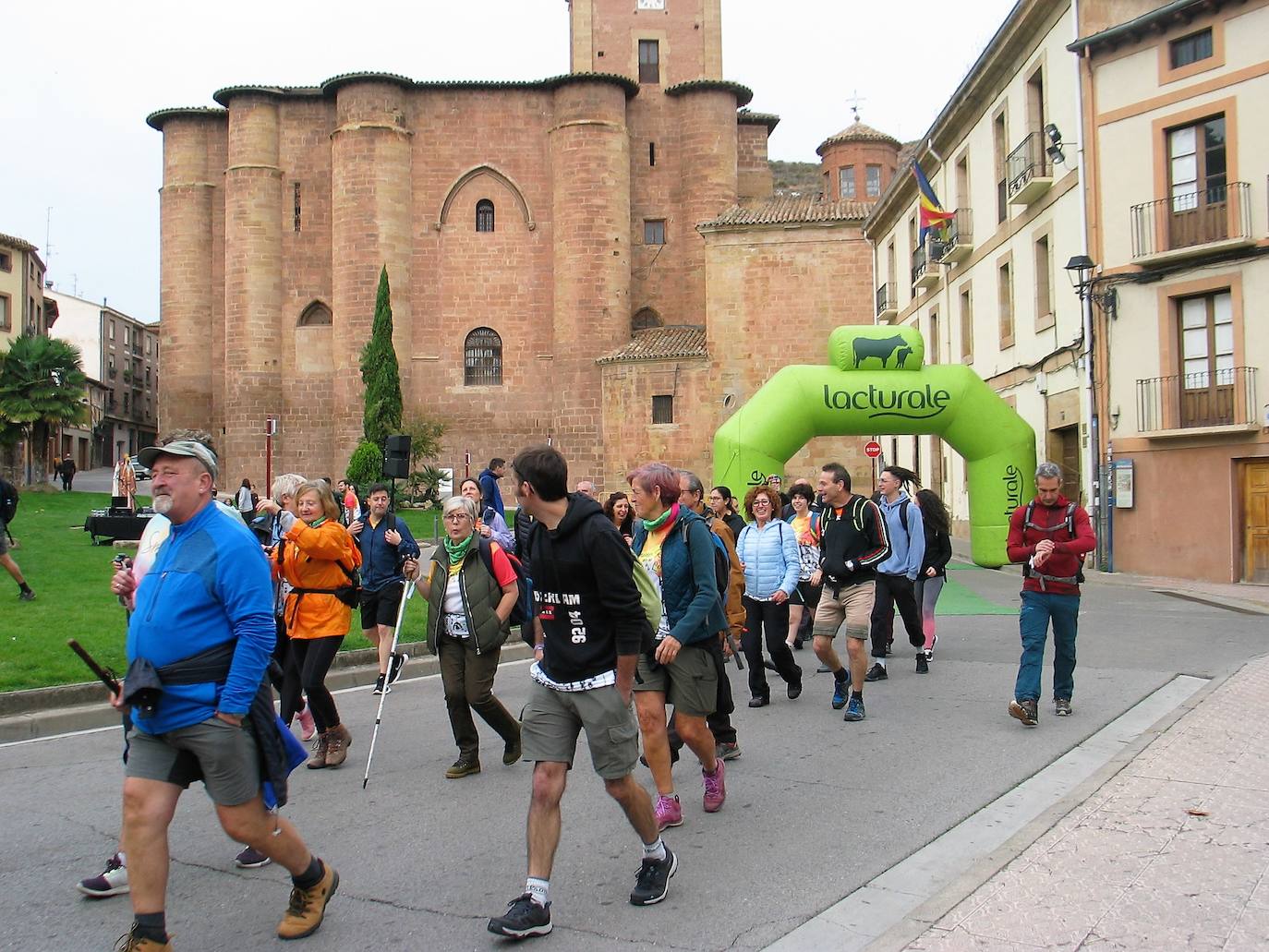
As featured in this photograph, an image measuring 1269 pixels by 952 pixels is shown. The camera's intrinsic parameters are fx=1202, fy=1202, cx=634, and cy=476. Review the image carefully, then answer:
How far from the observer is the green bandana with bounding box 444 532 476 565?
7043mm

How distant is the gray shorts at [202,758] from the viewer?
13.2ft

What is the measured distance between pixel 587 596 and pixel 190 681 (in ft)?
4.70

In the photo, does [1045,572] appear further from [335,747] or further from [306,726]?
[306,726]

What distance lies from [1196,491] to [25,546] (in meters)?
20.0

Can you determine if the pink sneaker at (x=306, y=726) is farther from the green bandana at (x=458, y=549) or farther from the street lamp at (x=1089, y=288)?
the street lamp at (x=1089, y=288)

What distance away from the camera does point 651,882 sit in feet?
15.3

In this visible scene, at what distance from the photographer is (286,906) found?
4.69m

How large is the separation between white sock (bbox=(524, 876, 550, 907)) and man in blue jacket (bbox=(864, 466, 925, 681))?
606cm

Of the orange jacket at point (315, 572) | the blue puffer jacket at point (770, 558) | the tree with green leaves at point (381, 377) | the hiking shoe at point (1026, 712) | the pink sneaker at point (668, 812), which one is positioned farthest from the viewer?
the tree with green leaves at point (381, 377)

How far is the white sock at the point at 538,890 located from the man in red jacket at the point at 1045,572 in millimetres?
4484

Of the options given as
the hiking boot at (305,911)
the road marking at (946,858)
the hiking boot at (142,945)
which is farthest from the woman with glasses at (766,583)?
the hiking boot at (142,945)

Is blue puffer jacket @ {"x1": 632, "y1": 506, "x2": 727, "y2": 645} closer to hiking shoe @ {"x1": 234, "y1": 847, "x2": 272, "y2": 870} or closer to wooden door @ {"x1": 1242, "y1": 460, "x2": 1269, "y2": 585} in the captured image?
hiking shoe @ {"x1": 234, "y1": 847, "x2": 272, "y2": 870}

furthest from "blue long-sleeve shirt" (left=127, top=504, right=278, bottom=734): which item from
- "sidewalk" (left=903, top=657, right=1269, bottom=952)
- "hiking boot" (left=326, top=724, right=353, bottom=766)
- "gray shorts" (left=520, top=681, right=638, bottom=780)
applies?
"hiking boot" (left=326, top=724, right=353, bottom=766)

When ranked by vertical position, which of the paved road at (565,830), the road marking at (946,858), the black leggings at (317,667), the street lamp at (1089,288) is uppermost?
the street lamp at (1089,288)
